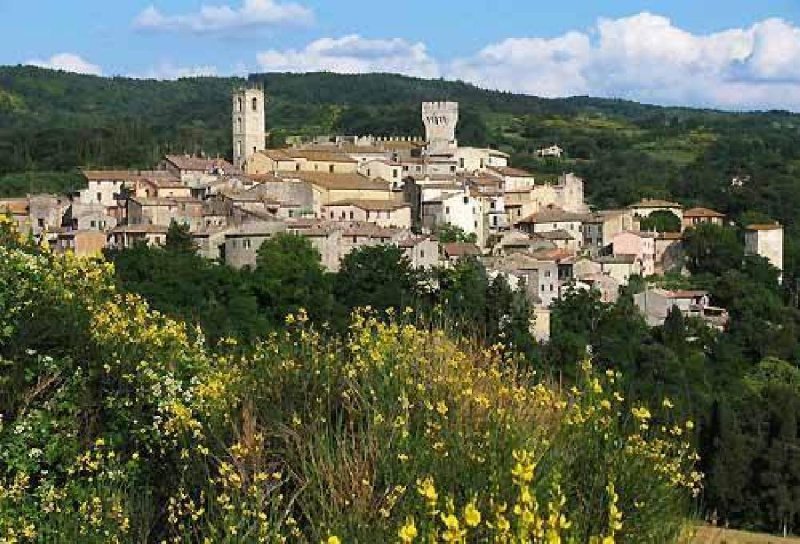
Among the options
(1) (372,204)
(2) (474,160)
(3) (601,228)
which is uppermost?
(2) (474,160)

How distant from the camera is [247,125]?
6875 centimetres

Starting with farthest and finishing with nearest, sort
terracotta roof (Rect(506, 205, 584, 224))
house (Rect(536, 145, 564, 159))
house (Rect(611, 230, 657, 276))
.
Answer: house (Rect(536, 145, 564, 159)) < terracotta roof (Rect(506, 205, 584, 224)) < house (Rect(611, 230, 657, 276))

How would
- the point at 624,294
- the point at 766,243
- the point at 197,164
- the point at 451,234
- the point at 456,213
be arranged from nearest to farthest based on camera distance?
the point at 624,294 → the point at 451,234 → the point at 456,213 → the point at 197,164 → the point at 766,243

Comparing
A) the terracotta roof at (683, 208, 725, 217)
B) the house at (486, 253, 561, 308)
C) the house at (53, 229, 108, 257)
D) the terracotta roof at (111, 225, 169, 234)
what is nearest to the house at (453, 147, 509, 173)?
the terracotta roof at (683, 208, 725, 217)

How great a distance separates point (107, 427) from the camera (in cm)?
990

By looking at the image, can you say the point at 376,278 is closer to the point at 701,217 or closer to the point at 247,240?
the point at 247,240

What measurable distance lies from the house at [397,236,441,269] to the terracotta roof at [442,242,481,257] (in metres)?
1.36

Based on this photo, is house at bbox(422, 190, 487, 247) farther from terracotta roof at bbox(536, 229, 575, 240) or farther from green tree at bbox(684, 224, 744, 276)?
green tree at bbox(684, 224, 744, 276)

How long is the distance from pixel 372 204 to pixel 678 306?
49.9ft

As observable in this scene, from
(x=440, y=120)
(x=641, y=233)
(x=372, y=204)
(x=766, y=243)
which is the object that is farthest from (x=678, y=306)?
(x=440, y=120)

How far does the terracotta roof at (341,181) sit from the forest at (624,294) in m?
10.6

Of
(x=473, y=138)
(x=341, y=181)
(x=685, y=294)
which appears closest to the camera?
(x=685, y=294)

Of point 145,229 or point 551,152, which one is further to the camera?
point 551,152

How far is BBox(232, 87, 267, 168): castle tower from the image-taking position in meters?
68.6
